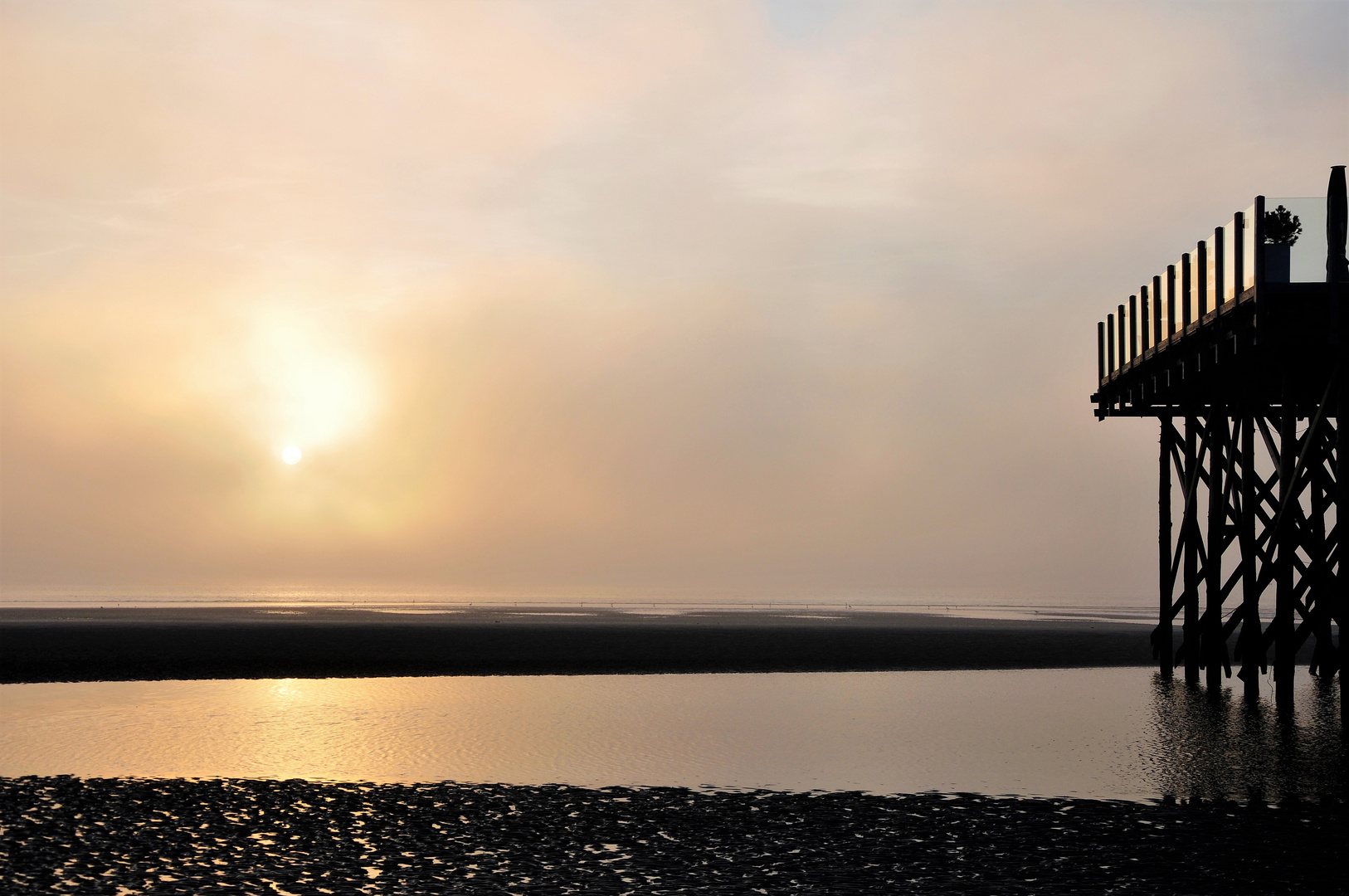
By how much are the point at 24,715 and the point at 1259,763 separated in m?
21.8

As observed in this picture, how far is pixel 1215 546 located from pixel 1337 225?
8.47 m

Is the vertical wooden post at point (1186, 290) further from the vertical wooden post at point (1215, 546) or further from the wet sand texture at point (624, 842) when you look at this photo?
the wet sand texture at point (624, 842)

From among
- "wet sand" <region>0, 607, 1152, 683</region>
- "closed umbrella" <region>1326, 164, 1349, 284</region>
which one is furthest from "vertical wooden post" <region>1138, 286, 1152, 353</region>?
"wet sand" <region>0, 607, 1152, 683</region>

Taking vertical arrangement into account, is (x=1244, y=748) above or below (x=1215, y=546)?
below

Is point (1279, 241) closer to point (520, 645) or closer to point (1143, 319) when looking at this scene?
point (1143, 319)

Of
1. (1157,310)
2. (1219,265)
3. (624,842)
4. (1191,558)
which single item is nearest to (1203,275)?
(1219,265)

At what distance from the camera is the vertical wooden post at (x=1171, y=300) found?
26797 mm

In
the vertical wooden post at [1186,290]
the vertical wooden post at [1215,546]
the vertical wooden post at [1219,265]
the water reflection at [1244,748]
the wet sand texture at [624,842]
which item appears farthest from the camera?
the vertical wooden post at [1215,546]

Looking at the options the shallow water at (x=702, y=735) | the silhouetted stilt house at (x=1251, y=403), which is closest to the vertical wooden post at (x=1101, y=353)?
the silhouetted stilt house at (x=1251, y=403)

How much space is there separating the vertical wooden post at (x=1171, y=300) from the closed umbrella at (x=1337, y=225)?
5.74m

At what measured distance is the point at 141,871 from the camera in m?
10.9

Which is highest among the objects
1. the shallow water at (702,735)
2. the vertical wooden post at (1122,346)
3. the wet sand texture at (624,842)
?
the vertical wooden post at (1122,346)

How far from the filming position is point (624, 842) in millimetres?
12227

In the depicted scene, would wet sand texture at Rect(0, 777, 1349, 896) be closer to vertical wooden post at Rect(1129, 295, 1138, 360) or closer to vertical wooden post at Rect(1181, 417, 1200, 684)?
vertical wooden post at Rect(1181, 417, 1200, 684)
